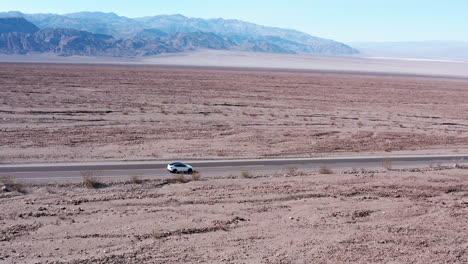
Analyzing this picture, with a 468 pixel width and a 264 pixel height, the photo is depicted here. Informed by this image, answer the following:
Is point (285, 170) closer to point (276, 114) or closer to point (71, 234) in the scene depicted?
point (71, 234)

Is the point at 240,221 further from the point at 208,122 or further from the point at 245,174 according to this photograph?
the point at 208,122

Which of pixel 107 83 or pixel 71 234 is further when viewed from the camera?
pixel 107 83

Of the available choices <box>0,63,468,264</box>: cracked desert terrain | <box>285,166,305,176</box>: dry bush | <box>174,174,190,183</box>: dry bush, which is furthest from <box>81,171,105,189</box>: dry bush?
<box>285,166,305,176</box>: dry bush

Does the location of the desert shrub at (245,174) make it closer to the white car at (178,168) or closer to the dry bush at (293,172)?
the dry bush at (293,172)

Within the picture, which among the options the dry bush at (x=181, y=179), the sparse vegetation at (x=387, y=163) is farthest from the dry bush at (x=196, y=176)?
the sparse vegetation at (x=387, y=163)

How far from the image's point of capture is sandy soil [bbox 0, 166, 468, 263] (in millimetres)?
13977

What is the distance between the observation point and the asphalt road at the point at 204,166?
73.4 feet

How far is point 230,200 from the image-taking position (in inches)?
760

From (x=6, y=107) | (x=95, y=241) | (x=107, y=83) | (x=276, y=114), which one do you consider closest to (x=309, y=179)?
(x=95, y=241)

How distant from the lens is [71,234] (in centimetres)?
1512

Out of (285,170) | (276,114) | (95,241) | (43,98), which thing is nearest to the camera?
(95,241)

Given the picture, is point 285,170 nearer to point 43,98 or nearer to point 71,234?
point 71,234

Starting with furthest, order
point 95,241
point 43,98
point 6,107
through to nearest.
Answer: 1. point 43,98
2. point 6,107
3. point 95,241

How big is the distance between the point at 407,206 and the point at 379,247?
17.7 feet
